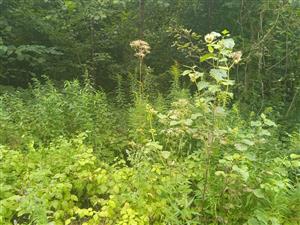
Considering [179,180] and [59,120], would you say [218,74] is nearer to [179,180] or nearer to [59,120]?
[179,180]

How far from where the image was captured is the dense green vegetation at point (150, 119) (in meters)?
2.83

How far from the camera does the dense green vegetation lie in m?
2.83

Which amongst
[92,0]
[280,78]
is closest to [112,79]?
[92,0]

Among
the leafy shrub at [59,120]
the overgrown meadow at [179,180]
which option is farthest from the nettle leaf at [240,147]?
the leafy shrub at [59,120]

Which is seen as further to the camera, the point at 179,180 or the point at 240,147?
the point at 179,180

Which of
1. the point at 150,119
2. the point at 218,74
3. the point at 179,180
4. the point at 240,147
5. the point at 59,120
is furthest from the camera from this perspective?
the point at 59,120

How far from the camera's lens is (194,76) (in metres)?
2.75

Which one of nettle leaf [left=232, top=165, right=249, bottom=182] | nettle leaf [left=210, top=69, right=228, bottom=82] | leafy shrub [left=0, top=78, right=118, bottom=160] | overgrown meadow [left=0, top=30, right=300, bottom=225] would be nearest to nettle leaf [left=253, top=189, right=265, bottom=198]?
overgrown meadow [left=0, top=30, right=300, bottom=225]

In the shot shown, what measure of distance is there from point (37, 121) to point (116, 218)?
1999 millimetres

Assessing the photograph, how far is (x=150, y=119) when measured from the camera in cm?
361

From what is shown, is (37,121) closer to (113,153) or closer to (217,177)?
(113,153)

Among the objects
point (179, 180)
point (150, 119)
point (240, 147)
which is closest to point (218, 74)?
point (240, 147)

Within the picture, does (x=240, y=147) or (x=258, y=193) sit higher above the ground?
(x=240, y=147)

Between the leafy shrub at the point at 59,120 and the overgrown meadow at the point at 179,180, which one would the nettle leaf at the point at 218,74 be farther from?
the leafy shrub at the point at 59,120
